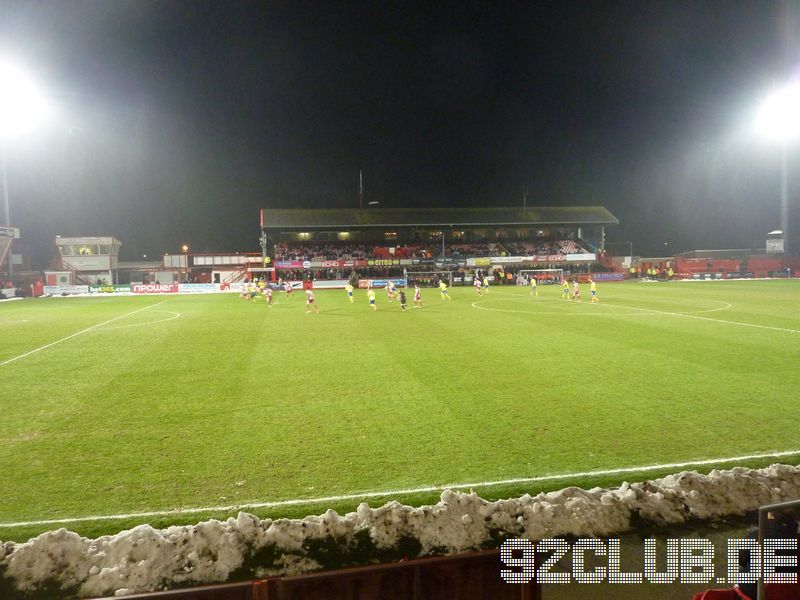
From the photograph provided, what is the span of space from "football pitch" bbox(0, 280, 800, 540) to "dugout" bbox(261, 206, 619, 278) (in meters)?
42.1

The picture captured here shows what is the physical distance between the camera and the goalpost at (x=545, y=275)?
55344 mm

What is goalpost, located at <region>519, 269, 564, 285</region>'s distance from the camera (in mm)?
55344

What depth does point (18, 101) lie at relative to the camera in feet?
116

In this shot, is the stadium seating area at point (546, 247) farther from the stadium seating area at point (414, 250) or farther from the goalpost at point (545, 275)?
the goalpost at point (545, 275)

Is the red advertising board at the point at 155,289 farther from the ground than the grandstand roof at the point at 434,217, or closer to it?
closer to it

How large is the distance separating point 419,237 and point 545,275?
668 inches

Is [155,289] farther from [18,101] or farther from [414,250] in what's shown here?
[414,250]

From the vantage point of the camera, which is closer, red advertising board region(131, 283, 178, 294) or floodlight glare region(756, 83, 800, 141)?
floodlight glare region(756, 83, 800, 141)

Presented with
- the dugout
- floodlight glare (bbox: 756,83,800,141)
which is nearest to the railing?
floodlight glare (bbox: 756,83,800,141)

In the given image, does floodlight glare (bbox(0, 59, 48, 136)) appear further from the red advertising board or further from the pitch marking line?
the pitch marking line

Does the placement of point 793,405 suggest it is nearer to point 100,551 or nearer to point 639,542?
point 639,542

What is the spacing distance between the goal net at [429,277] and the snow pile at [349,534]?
164ft

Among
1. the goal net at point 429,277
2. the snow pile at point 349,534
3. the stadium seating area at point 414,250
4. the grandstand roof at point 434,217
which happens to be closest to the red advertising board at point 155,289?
the stadium seating area at point 414,250

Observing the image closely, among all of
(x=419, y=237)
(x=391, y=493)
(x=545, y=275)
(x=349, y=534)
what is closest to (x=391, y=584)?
(x=349, y=534)
